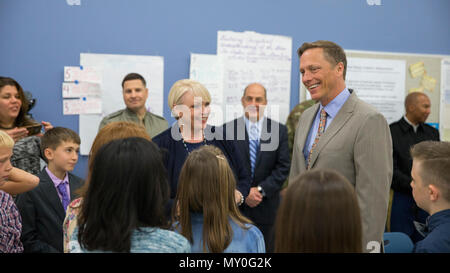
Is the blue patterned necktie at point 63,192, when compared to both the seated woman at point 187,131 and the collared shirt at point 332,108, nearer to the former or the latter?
the seated woman at point 187,131

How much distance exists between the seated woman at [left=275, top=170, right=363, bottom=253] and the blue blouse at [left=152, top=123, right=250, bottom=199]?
4.00 ft

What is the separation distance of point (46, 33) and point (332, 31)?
285cm

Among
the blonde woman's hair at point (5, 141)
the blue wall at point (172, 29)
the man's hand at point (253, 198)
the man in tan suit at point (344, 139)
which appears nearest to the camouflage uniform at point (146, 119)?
the blue wall at point (172, 29)

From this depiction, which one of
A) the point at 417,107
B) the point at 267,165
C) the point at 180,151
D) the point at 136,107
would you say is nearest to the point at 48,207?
the point at 180,151

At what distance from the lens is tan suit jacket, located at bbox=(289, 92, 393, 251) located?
5.92 ft

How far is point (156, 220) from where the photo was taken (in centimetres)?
129

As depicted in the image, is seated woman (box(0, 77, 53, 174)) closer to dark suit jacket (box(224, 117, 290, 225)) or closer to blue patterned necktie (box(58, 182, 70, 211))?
blue patterned necktie (box(58, 182, 70, 211))

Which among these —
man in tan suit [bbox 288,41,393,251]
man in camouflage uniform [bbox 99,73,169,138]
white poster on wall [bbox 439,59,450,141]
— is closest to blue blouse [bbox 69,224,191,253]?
man in tan suit [bbox 288,41,393,251]

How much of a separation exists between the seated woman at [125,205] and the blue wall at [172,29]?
9.31 feet

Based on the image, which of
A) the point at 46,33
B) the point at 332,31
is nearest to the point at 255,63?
the point at 332,31

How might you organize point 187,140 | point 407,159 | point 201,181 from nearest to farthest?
point 201,181, point 187,140, point 407,159

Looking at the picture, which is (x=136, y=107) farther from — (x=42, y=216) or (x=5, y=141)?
(x=5, y=141)

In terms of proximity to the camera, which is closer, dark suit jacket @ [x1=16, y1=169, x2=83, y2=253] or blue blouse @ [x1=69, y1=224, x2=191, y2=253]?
blue blouse @ [x1=69, y1=224, x2=191, y2=253]
